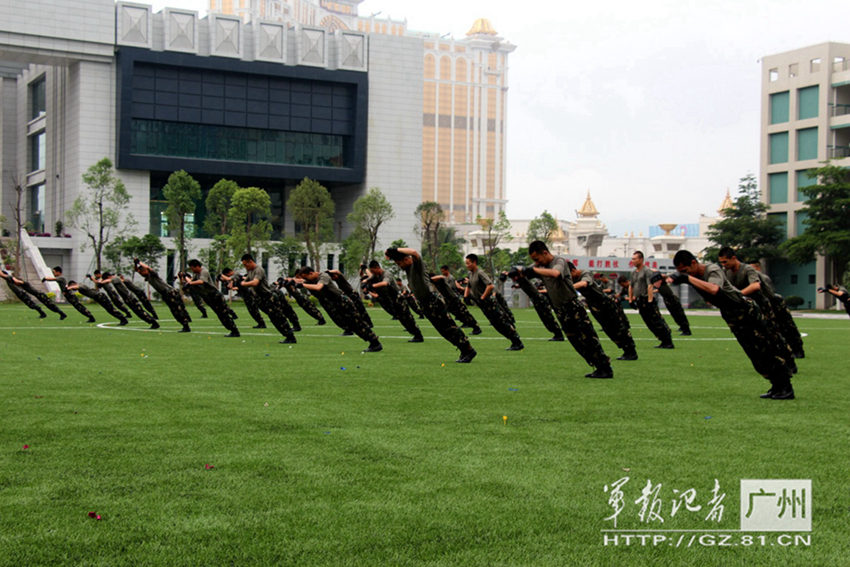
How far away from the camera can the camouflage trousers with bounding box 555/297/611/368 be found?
11734 mm

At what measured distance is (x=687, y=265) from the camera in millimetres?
9469

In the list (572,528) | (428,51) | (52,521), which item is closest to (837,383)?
(572,528)

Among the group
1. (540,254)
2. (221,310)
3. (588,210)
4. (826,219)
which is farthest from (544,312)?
(588,210)

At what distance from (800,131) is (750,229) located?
8.08 m

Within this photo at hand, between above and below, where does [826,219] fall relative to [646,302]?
above

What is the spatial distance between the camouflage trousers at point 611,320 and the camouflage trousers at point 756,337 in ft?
16.2

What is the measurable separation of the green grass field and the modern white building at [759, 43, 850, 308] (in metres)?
55.2

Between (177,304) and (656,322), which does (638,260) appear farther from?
(177,304)

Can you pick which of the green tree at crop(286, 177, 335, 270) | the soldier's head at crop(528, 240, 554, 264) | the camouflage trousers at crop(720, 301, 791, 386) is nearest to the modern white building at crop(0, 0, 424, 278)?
the green tree at crop(286, 177, 335, 270)

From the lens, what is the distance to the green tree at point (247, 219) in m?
64.4

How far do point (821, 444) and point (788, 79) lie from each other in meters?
63.9

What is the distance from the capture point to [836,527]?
4.62 metres

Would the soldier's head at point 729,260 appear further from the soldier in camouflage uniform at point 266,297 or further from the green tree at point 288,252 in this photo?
the green tree at point 288,252

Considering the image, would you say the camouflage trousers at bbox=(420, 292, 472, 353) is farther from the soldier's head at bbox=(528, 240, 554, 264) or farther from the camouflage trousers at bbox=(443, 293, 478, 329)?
the camouflage trousers at bbox=(443, 293, 478, 329)
